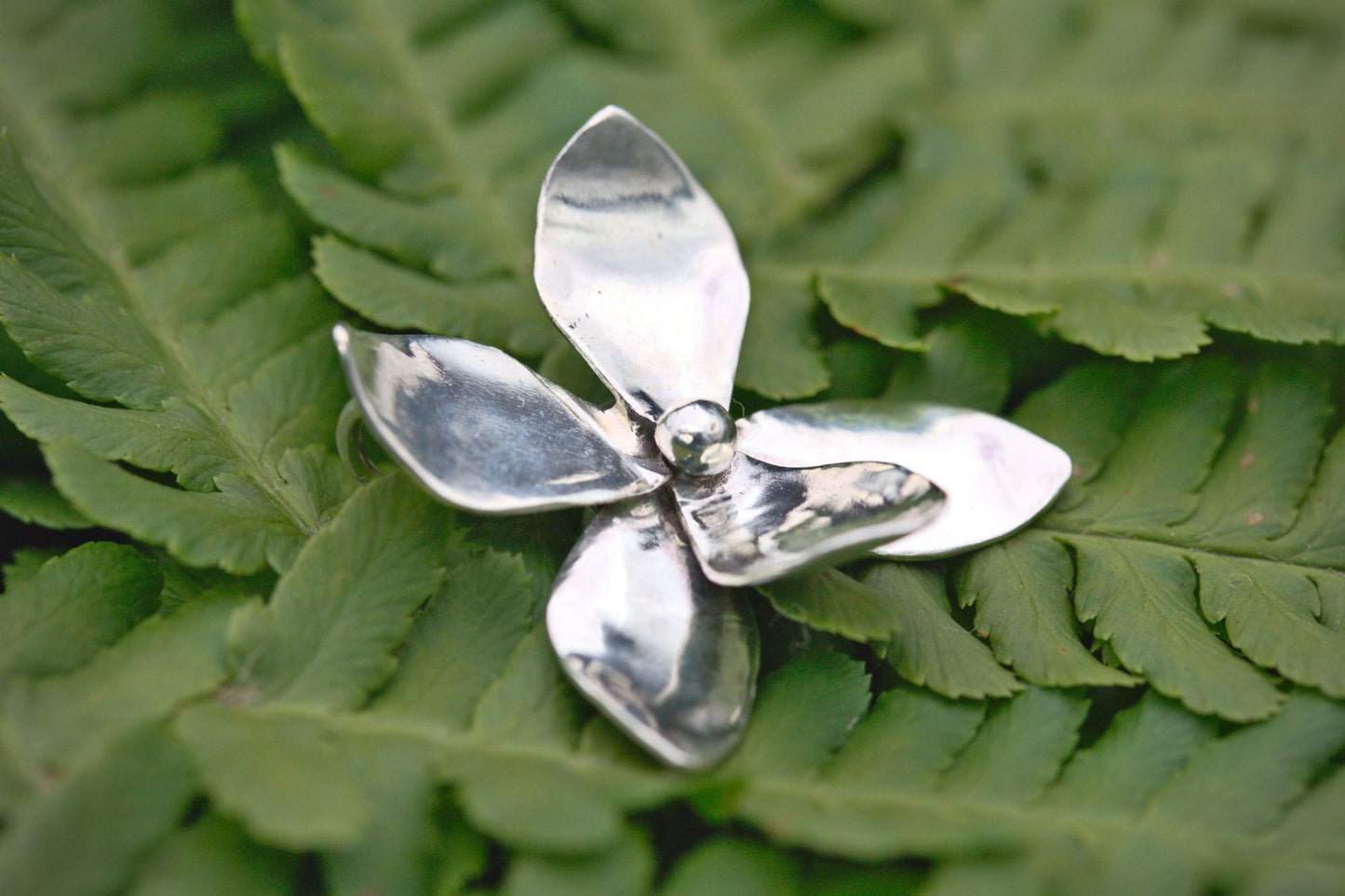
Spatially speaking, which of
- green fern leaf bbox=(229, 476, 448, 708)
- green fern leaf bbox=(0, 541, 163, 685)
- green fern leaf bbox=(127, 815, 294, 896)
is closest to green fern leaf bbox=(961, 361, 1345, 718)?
green fern leaf bbox=(229, 476, 448, 708)

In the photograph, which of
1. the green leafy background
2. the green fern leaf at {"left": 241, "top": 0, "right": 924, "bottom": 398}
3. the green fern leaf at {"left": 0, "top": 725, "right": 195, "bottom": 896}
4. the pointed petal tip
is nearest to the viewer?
the green fern leaf at {"left": 0, "top": 725, "right": 195, "bottom": 896}

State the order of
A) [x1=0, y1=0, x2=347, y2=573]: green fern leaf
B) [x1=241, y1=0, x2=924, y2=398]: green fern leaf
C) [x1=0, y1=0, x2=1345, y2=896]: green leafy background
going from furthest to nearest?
[x1=241, y1=0, x2=924, y2=398]: green fern leaf < [x1=0, y1=0, x2=347, y2=573]: green fern leaf < [x1=0, y1=0, x2=1345, y2=896]: green leafy background

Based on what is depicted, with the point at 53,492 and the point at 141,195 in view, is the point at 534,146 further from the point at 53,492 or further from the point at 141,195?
the point at 53,492

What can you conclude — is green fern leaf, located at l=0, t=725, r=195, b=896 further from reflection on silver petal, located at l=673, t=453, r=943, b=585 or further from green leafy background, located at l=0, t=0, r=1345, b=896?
reflection on silver petal, located at l=673, t=453, r=943, b=585

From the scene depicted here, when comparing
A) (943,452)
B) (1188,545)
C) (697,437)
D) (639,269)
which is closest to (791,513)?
(697,437)

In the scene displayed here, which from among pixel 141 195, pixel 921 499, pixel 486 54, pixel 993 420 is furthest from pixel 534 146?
pixel 921 499

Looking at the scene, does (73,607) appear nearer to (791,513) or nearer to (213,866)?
(213,866)

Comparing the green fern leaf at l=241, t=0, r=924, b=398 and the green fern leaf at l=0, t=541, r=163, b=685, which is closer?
the green fern leaf at l=0, t=541, r=163, b=685

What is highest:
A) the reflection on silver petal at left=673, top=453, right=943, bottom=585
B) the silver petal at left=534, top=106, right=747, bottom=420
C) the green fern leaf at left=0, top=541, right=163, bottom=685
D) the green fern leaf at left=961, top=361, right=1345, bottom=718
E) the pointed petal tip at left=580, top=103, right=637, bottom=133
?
the pointed petal tip at left=580, top=103, right=637, bottom=133
